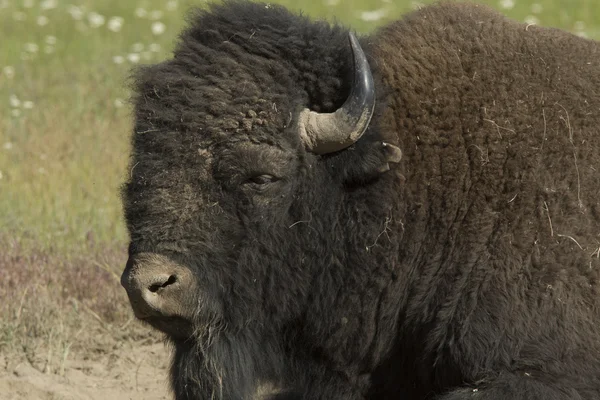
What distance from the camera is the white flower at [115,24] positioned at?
44.8 ft

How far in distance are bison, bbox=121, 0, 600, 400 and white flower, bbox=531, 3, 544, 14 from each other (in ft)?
38.1

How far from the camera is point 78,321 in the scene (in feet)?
20.7

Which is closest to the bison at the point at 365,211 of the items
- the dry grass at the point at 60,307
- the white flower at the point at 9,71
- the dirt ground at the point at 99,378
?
the dirt ground at the point at 99,378

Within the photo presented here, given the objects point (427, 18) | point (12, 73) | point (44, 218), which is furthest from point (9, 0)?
point (427, 18)

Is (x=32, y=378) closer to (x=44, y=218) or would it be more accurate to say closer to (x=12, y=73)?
(x=44, y=218)

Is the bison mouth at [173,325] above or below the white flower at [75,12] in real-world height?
above

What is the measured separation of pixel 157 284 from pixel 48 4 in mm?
12378

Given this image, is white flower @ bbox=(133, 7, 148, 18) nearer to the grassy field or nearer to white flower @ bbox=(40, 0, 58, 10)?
the grassy field

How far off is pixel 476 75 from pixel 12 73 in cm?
752

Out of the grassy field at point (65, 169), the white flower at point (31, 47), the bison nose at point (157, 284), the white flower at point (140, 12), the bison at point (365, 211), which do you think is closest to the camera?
the bison nose at point (157, 284)

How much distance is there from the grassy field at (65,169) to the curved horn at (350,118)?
1.83 ft

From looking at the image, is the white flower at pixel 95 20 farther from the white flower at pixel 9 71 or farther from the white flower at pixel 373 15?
the white flower at pixel 373 15

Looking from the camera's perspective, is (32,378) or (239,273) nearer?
(239,273)

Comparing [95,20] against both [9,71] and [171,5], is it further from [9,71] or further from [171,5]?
[9,71]
